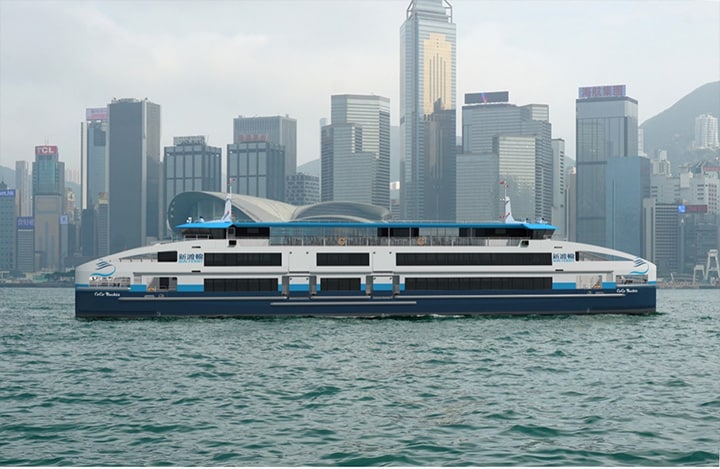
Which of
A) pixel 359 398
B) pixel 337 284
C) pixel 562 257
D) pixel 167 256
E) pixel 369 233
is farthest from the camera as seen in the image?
pixel 369 233

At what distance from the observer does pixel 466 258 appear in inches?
2156

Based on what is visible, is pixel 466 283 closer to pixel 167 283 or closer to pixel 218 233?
pixel 218 233

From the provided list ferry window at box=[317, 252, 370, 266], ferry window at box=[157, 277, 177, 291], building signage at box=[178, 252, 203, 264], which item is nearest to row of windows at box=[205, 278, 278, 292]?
building signage at box=[178, 252, 203, 264]

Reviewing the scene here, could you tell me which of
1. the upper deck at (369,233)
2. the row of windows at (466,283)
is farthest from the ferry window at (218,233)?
the row of windows at (466,283)

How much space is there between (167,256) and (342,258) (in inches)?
451

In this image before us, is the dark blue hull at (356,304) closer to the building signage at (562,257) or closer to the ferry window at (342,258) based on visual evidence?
the building signage at (562,257)

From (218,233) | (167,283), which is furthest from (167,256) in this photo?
(218,233)

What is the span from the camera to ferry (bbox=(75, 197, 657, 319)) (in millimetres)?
53094

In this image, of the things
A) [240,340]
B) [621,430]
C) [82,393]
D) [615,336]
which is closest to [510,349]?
[615,336]

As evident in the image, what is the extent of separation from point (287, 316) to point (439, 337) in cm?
1424

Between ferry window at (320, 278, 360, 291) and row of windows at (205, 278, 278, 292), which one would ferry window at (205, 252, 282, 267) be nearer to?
row of windows at (205, 278, 278, 292)

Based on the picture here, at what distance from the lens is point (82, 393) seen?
27.5 m

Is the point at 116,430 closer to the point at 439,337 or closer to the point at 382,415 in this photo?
the point at 382,415

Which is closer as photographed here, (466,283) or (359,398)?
(359,398)
